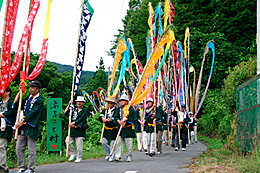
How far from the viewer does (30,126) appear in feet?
26.6

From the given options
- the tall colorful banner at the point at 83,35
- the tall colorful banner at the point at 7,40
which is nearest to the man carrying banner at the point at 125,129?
the tall colorful banner at the point at 83,35

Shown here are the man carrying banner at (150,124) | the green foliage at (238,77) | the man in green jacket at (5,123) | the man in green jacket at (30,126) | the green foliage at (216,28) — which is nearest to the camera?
the man in green jacket at (5,123)

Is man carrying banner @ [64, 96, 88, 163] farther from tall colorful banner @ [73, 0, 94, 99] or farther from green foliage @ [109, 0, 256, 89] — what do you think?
green foliage @ [109, 0, 256, 89]

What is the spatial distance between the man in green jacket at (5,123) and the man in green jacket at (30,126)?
6.5 inches

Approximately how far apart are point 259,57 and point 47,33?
586cm

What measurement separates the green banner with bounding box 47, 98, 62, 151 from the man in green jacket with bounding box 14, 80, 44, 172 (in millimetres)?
3304

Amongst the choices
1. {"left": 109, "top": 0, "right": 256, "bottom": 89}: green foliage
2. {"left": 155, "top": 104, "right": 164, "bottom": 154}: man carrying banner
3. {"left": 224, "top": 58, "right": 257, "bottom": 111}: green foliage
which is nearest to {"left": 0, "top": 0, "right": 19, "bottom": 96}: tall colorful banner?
{"left": 155, "top": 104, "right": 164, "bottom": 154}: man carrying banner

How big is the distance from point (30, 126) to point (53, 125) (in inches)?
147

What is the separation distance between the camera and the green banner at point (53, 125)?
1176 cm

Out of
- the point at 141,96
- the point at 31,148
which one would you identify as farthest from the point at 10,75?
the point at 141,96

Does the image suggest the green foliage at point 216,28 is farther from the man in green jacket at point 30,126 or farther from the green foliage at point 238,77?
the man in green jacket at point 30,126

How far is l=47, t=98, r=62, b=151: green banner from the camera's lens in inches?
463

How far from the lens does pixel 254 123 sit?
993cm

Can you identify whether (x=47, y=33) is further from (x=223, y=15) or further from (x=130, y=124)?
(x=223, y=15)
